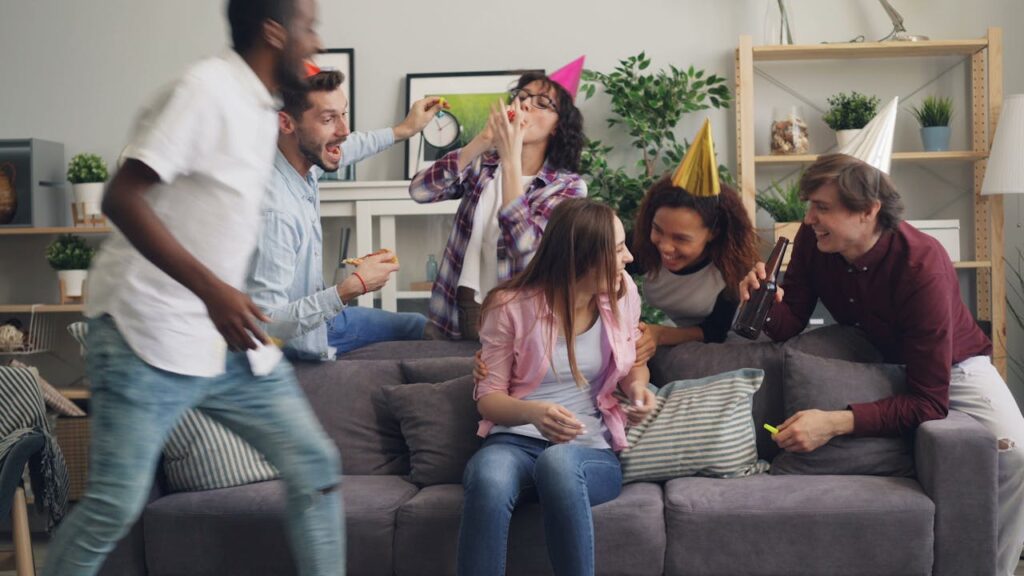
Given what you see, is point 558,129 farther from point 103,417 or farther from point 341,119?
point 103,417

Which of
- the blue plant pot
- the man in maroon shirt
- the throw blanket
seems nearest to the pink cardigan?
the man in maroon shirt

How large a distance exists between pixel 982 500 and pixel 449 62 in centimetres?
320

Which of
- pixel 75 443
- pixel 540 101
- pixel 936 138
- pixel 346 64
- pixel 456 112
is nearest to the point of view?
pixel 540 101

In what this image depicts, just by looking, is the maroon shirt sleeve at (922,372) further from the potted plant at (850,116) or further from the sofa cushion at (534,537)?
the potted plant at (850,116)

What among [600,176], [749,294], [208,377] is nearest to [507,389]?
[749,294]

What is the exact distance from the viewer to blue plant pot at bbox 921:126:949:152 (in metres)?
4.49

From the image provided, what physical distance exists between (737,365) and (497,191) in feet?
2.87

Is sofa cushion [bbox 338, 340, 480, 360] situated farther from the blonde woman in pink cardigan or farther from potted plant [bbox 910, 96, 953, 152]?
potted plant [bbox 910, 96, 953, 152]

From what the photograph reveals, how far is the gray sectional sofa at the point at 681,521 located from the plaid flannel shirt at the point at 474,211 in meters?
0.48

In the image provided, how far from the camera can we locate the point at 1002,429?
2.68m

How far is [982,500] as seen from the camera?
2.42 meters

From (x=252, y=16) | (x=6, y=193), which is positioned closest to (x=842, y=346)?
(x=252, y=16)

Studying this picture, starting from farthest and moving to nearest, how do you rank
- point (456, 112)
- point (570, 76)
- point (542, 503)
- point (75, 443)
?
point (456, 112), point (75, 443), point (570, 76), point (542, 503)

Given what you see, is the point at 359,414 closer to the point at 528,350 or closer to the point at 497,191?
the point at 528,350
